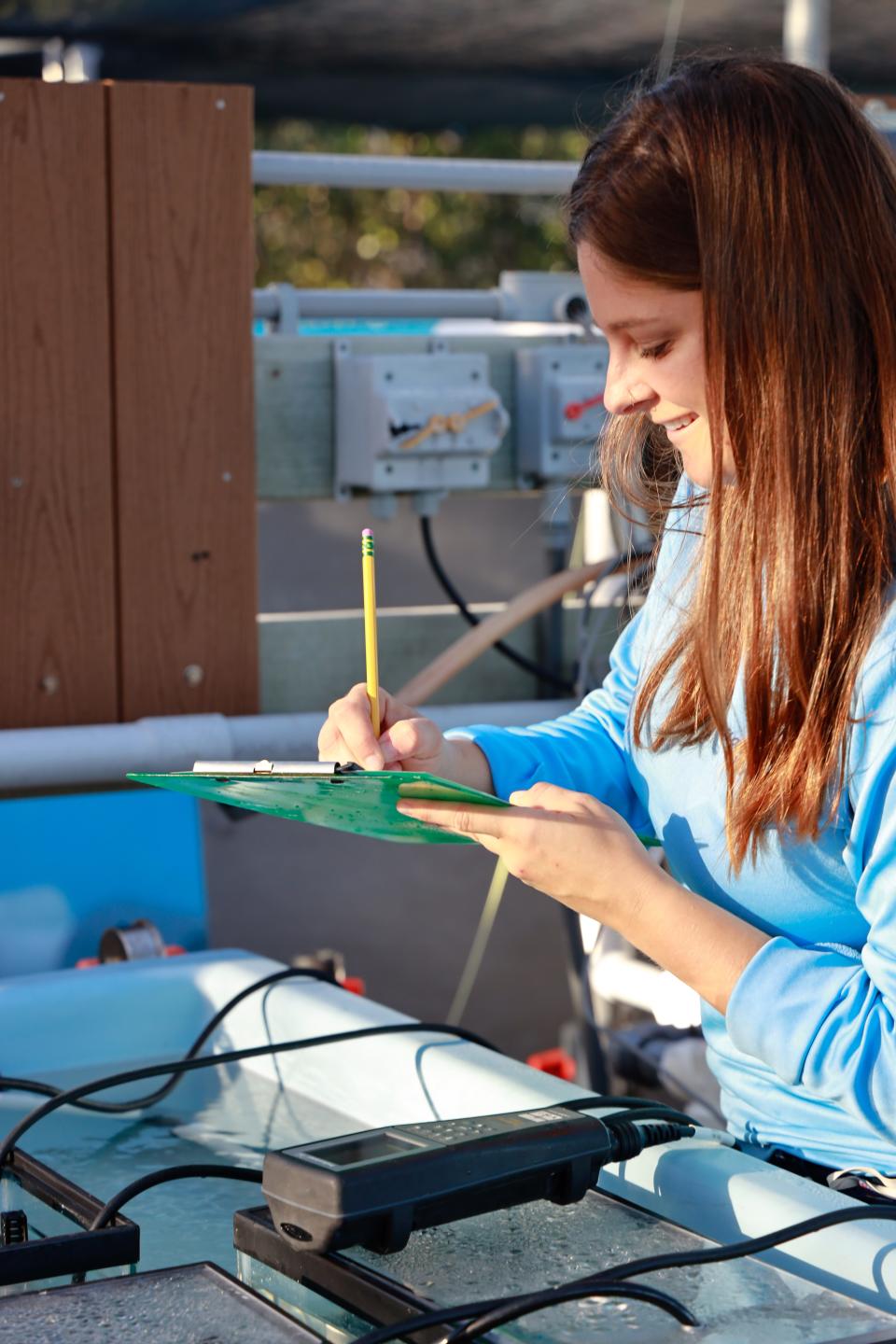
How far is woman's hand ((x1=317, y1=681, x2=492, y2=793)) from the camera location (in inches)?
40.4

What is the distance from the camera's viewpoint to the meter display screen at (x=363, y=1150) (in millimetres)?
694

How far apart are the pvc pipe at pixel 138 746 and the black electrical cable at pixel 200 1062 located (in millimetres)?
437

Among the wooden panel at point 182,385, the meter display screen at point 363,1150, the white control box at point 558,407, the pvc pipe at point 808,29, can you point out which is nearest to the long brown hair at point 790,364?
the meter display screen at point 363,1150

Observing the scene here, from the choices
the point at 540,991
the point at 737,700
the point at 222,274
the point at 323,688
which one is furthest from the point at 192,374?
the point at 540,991

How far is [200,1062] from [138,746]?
1.90ft

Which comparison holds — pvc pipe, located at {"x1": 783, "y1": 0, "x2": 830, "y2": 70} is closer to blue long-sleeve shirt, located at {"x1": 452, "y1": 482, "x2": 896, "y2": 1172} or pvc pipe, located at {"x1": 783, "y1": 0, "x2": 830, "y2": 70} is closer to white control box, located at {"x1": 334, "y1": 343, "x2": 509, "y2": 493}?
white control box, located at {"x1": 334, "y1": 343, "x2": 509, "y2": 493}

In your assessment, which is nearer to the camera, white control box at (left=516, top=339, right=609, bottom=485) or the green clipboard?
the green clipboard

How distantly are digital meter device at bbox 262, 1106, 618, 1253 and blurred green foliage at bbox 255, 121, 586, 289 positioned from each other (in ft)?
32.5

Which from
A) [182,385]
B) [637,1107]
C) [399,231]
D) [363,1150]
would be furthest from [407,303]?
[399,231]

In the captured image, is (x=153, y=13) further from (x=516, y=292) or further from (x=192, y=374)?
(x=192, y=374)

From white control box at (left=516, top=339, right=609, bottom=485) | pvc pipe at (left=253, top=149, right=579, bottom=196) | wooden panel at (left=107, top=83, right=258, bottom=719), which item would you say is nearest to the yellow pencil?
wooden panel at (left=107, top=83, right=258, bottom=719)

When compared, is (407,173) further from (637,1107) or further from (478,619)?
(637,1107)

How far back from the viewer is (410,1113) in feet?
3.23

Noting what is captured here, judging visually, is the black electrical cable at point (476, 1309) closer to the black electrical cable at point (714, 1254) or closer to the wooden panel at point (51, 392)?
the black electrical cable at point (714, 1254)
